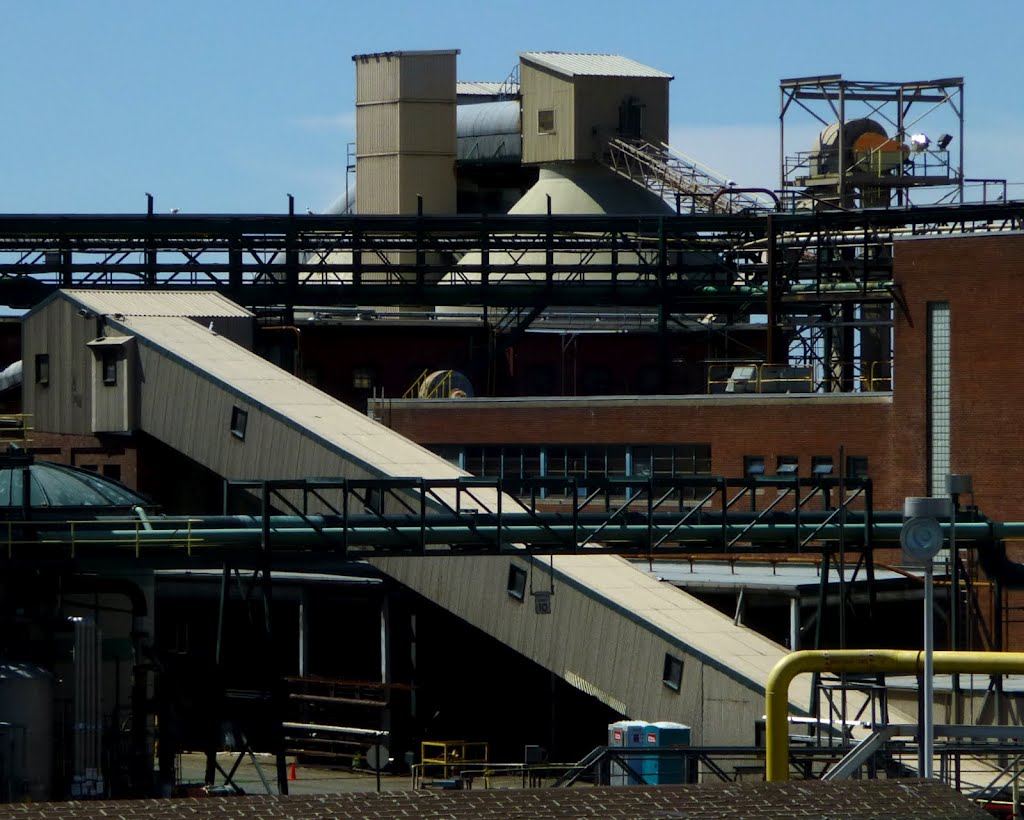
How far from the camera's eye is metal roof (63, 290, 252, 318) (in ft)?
165

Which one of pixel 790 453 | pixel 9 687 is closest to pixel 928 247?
pixel 790 453

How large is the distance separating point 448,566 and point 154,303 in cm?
1281

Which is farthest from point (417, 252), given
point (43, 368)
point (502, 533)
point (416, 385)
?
point (502, 533)

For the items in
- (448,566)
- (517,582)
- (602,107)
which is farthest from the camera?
(602,107)

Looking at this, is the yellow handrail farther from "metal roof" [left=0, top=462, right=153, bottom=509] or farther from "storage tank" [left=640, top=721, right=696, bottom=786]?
"storage tank" [left=640, top=721, right=696, bottom=786]

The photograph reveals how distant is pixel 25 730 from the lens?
118 ft

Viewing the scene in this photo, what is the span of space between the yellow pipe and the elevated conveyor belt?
1142 cm

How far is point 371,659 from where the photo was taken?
49531 mm

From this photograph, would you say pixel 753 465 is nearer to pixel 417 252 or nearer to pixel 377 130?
pixel 417 252

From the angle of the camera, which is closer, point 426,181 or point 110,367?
point 110,367

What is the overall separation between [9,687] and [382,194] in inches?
1802

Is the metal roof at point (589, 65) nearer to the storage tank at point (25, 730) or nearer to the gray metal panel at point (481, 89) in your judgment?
the gray metal panel at point (481, 89)

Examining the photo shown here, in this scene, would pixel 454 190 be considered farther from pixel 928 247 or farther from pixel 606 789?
pixel 606 789

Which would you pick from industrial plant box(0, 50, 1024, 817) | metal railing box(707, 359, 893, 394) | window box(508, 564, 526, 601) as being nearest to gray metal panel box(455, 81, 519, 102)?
industrial plant box(0, 50, 1024, 817)
